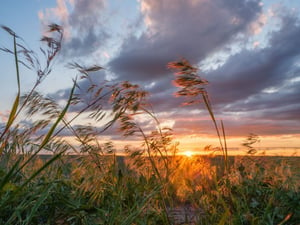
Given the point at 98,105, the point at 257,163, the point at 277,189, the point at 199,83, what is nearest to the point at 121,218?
the point at 98,105

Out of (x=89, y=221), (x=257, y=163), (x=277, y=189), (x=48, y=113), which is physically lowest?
(x=89, y=221)

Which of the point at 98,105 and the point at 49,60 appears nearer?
the point at 49,60

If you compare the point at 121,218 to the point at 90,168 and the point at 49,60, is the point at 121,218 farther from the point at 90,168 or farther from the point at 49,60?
the point at 49,60

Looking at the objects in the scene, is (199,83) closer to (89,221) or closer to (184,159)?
(184,159)

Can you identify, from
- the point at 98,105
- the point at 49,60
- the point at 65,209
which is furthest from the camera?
the point at 98,105

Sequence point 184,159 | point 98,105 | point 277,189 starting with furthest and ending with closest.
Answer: point 184,159, point 277,189, point 98,105

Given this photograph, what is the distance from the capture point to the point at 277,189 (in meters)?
3.31

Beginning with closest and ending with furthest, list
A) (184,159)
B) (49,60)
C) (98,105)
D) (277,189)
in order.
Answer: (49,60)
(98,105)
(277,189)
(184,159)

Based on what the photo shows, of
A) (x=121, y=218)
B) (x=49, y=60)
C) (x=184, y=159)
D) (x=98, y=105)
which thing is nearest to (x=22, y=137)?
(x=98, y=105)

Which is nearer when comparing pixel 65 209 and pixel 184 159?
pixel 65 209

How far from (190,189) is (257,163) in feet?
3.07

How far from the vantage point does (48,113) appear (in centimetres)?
341

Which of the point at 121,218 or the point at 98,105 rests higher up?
the point at 98,105

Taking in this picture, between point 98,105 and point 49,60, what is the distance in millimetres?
676
